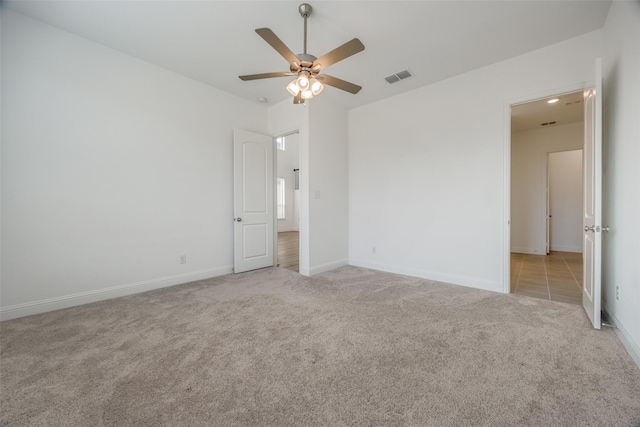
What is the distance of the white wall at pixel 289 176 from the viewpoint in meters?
10.5

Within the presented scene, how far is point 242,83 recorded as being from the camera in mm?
3713

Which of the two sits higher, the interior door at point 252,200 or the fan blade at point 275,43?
the fan blade at point 275,43

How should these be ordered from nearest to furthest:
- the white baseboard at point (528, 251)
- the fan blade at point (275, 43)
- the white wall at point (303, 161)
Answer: the fan blade at point (275, 43)
the white wall at point (303, 161)
the white baseboard at point (528, 251)

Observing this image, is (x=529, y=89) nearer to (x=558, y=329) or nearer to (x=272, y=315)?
(x=558, y=329)

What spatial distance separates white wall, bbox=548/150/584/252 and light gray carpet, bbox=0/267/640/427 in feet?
15.2

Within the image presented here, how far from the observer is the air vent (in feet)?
11.2

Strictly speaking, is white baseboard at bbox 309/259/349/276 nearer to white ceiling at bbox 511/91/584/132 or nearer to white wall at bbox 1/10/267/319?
white wall at bbox 1/10/267/319

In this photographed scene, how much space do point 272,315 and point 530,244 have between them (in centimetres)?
623

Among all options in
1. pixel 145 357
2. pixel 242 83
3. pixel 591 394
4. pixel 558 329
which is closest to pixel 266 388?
pixel 145 357

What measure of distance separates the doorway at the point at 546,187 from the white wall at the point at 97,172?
18.2ft

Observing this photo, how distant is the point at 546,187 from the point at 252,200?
630 centimetres

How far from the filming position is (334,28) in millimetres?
2529

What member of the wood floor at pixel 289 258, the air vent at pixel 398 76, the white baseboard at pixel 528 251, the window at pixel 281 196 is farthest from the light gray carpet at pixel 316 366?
the window at pixel 281 196

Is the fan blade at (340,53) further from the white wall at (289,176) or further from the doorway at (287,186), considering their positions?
the white wall at (289,176)
